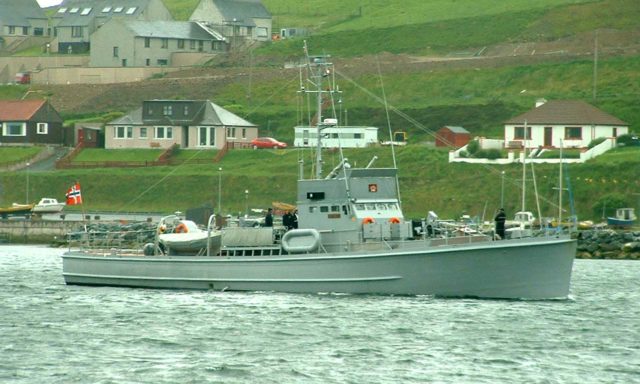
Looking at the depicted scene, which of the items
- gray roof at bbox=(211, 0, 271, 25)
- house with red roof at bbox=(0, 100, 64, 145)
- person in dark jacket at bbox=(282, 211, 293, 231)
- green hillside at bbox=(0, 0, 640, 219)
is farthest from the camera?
→ gray roof at bbox=(211, 0, 271, 25)

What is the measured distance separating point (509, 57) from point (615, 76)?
41.6 feet

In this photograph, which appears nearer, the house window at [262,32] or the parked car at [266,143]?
the parked car at [266,143]

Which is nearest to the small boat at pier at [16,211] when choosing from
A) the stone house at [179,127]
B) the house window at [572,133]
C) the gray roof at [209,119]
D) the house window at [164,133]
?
the stone house at [179,127]

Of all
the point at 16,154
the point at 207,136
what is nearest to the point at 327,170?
the point at 207,136

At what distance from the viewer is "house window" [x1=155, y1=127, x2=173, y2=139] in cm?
11638

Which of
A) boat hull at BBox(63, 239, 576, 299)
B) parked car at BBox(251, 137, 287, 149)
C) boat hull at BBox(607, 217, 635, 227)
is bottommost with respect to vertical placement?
boat hull at BBox(63, 239, 576, 299)

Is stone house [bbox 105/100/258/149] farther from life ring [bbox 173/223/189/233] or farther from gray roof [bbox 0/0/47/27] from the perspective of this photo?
life ring [bbox 173/223/189/233]

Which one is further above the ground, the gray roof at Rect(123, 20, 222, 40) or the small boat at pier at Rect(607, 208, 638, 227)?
the gray roof at Rect(123, 20, 222, 40)

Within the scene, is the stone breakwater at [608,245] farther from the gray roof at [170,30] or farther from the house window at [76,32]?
the house window at [76,32]

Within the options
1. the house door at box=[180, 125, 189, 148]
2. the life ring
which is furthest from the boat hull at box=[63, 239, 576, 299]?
the house door at box=[180, 125, 189, 148]

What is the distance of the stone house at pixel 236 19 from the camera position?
15938 cm

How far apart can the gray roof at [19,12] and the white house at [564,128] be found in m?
83.9

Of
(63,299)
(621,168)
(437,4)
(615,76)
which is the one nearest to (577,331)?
(63,299)

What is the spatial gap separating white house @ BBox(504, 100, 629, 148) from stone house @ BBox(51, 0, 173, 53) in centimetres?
6681
